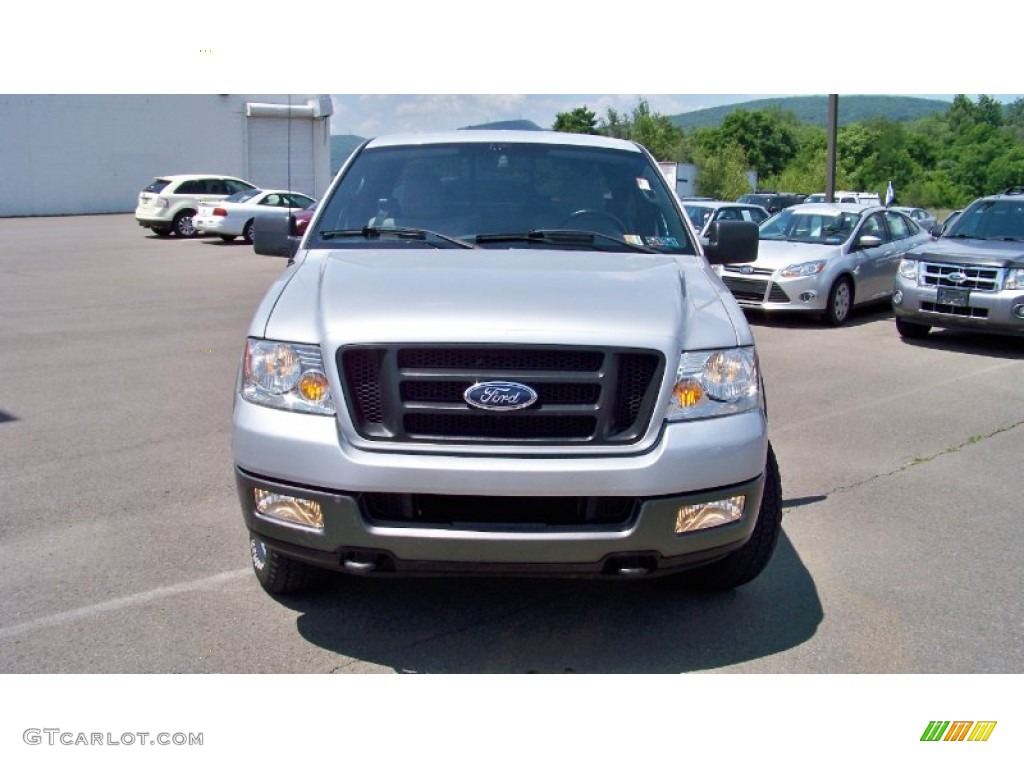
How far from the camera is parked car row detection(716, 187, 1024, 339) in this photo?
1121 centimetres

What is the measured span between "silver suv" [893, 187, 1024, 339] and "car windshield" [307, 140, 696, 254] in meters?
7.39

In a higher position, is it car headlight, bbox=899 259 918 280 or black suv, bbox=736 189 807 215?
black suv, bbox=736 189 807 215

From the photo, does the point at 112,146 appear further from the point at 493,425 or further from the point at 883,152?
the point at 883,152

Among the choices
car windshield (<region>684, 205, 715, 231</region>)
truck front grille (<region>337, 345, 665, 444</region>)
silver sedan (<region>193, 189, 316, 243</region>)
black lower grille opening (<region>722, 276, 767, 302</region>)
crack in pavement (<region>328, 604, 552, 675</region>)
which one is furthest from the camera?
silver sedan (<region>193, 189, 316, 243</region>)

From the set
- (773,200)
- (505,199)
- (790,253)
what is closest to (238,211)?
(790,253)

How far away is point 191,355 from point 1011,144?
68.4 m

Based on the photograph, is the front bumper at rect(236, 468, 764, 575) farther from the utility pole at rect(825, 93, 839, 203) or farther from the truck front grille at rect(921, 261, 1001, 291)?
the utility pole at rect(825, 93, 839, 203)

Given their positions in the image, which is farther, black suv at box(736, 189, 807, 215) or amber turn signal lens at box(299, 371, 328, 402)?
black suv at box(736, 189, 807, 215)

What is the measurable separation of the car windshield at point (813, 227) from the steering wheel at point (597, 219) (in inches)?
392

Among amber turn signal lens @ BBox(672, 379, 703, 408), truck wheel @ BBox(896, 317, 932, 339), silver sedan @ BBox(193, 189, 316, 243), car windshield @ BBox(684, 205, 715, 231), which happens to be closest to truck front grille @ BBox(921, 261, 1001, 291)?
truck wheel @ BBox(896, 317, 932, 339)

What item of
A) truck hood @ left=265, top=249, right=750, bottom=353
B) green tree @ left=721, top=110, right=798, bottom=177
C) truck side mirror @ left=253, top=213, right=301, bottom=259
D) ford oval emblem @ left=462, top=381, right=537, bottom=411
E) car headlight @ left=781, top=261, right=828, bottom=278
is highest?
green tree @ left=721, top=110, right=798, bottom=177

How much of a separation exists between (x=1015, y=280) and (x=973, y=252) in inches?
24.1

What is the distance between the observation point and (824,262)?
1334 centimetres
